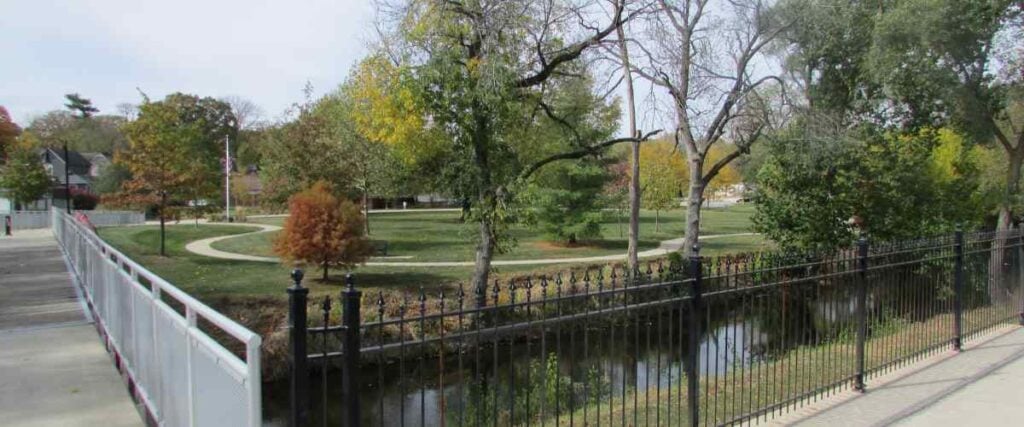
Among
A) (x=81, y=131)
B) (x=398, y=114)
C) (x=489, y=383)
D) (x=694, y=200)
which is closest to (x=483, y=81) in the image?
(x=398, y=114)

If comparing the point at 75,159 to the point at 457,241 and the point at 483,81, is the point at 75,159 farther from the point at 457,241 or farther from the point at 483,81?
the point at 483,81

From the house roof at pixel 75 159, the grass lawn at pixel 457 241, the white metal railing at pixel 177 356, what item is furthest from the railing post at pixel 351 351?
the house roof at pixel 75 159

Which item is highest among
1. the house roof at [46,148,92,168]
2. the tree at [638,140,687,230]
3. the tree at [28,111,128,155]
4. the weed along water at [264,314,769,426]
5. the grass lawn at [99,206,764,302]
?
the tree at [28,111,128,155]

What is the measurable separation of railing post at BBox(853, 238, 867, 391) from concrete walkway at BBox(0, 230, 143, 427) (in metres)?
6.72

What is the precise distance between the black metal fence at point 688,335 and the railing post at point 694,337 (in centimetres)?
1

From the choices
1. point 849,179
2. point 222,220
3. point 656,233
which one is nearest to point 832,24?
point 849,179

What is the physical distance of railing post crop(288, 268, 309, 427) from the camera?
3395mm

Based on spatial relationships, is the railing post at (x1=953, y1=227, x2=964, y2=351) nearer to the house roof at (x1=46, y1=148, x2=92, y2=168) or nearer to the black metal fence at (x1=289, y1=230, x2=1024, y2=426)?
the black metal fence at (x1=289, y1=230, x2=1024, y2=426)

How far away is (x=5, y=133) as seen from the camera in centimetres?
4428

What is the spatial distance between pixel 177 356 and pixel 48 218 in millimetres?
46597

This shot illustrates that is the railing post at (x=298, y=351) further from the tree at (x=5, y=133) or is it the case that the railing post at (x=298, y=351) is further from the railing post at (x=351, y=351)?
→ the tree at (x=5, y=133)

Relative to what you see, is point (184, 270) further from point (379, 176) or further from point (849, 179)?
point (849, 179)

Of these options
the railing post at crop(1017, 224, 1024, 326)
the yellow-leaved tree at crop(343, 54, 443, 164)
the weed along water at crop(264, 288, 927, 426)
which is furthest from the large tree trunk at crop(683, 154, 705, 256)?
the railing post at crop(1017, 224, 1024, 326)

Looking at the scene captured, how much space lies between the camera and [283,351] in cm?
1362
